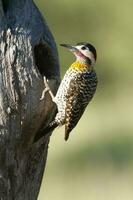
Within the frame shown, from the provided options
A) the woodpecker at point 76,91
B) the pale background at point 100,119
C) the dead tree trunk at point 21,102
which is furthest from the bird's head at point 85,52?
the pale background at point 100,119

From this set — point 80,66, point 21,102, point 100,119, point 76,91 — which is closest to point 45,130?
point 21,102

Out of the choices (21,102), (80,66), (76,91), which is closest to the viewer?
(21,102)

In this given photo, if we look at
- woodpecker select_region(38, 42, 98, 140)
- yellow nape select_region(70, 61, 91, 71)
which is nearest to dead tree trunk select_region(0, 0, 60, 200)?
woodpecker select_region(38, 42, 98, 140)

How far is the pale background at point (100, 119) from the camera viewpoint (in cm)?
1123

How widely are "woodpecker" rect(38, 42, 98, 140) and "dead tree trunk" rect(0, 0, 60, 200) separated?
0.63ft

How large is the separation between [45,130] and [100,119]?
24.0ft

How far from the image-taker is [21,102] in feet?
20.7

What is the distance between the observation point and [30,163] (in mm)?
6461

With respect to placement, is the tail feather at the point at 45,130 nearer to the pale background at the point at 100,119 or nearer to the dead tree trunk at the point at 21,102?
the dead tree trunk at the point at 21,102

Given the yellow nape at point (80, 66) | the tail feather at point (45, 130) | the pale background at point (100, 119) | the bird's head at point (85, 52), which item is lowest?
the pale background at point (100, 119)

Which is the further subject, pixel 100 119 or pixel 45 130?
pixel 100 119

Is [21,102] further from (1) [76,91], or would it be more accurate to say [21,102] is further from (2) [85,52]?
(2) [85,52]

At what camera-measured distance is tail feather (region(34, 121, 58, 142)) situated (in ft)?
21.2

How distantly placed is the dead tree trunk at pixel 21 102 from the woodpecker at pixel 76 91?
19 centimetres
